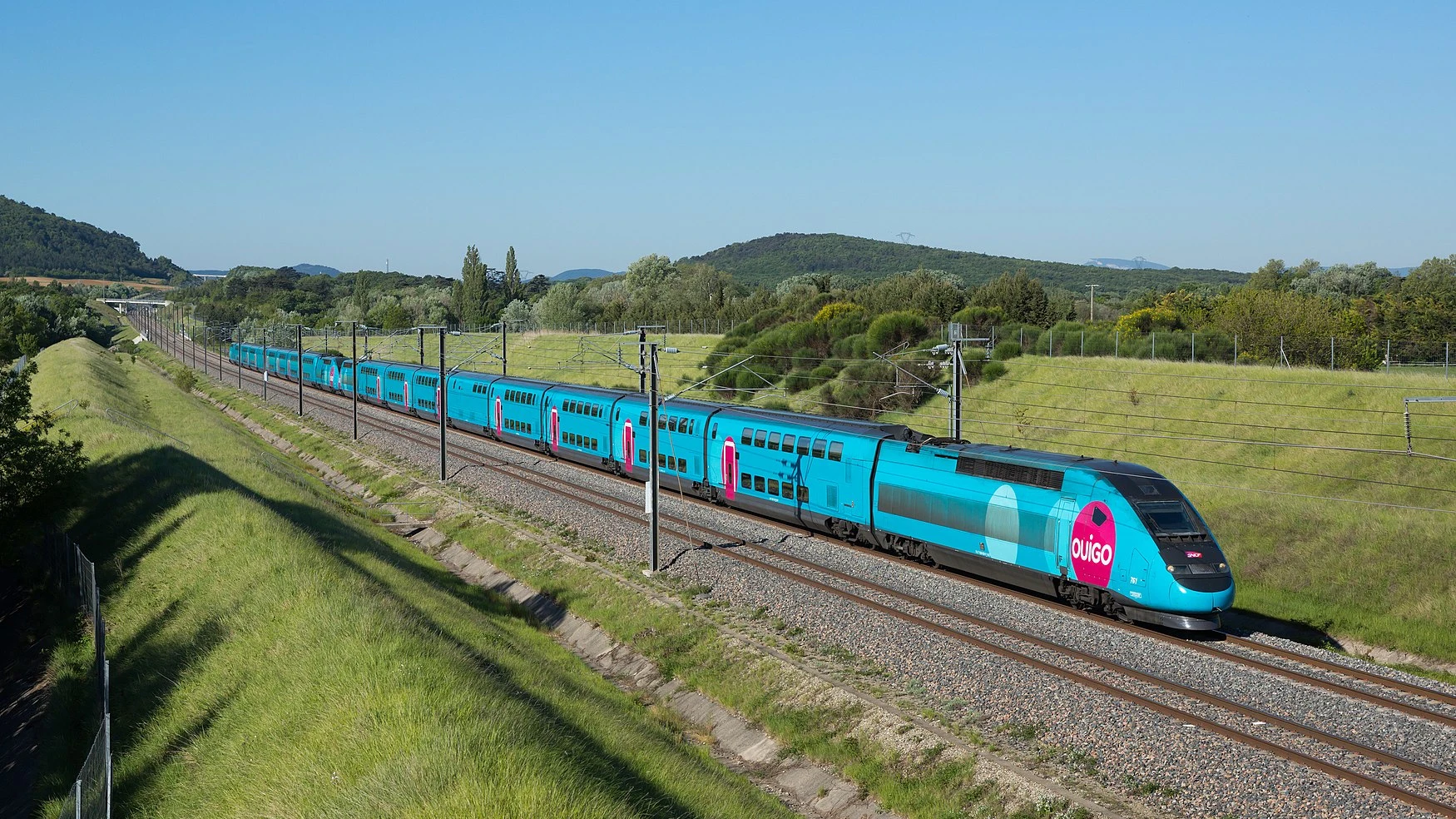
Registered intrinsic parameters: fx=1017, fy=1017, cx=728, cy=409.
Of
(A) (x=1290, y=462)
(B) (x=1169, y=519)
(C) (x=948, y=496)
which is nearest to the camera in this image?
(B) (x=1169, y=519)

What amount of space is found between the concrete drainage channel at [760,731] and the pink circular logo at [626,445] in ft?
32.7

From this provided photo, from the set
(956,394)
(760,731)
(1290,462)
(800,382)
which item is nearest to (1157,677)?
(760,731)

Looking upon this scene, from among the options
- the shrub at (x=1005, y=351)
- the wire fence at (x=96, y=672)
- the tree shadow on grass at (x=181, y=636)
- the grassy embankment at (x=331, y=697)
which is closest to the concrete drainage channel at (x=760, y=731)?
the grassy embankment at (x=331, y=697)

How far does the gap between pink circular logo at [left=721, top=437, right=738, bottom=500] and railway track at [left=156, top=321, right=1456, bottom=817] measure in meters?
2.85

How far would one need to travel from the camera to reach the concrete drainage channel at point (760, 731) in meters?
15.0

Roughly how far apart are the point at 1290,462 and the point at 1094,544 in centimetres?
2048

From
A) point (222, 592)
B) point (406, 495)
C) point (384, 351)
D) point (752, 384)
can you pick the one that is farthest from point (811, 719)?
point (384, 351)

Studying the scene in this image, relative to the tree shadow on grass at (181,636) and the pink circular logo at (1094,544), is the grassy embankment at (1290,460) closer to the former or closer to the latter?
the pink circular logo at (1094,544)

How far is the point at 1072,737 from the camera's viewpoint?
628 inches

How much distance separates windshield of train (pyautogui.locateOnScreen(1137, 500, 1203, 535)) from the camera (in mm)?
20812

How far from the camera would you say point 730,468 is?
115ft

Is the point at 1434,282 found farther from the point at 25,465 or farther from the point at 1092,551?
the point at 25,465

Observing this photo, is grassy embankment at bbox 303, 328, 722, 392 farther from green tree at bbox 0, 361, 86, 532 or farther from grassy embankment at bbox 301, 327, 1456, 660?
green tree at bbox 0, 361, 86, 532

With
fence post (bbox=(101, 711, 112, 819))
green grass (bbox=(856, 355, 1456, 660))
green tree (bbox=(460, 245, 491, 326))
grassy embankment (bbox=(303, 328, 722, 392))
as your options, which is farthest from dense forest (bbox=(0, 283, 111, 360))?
fence post (bbox=(101, 711, 112, 819))
